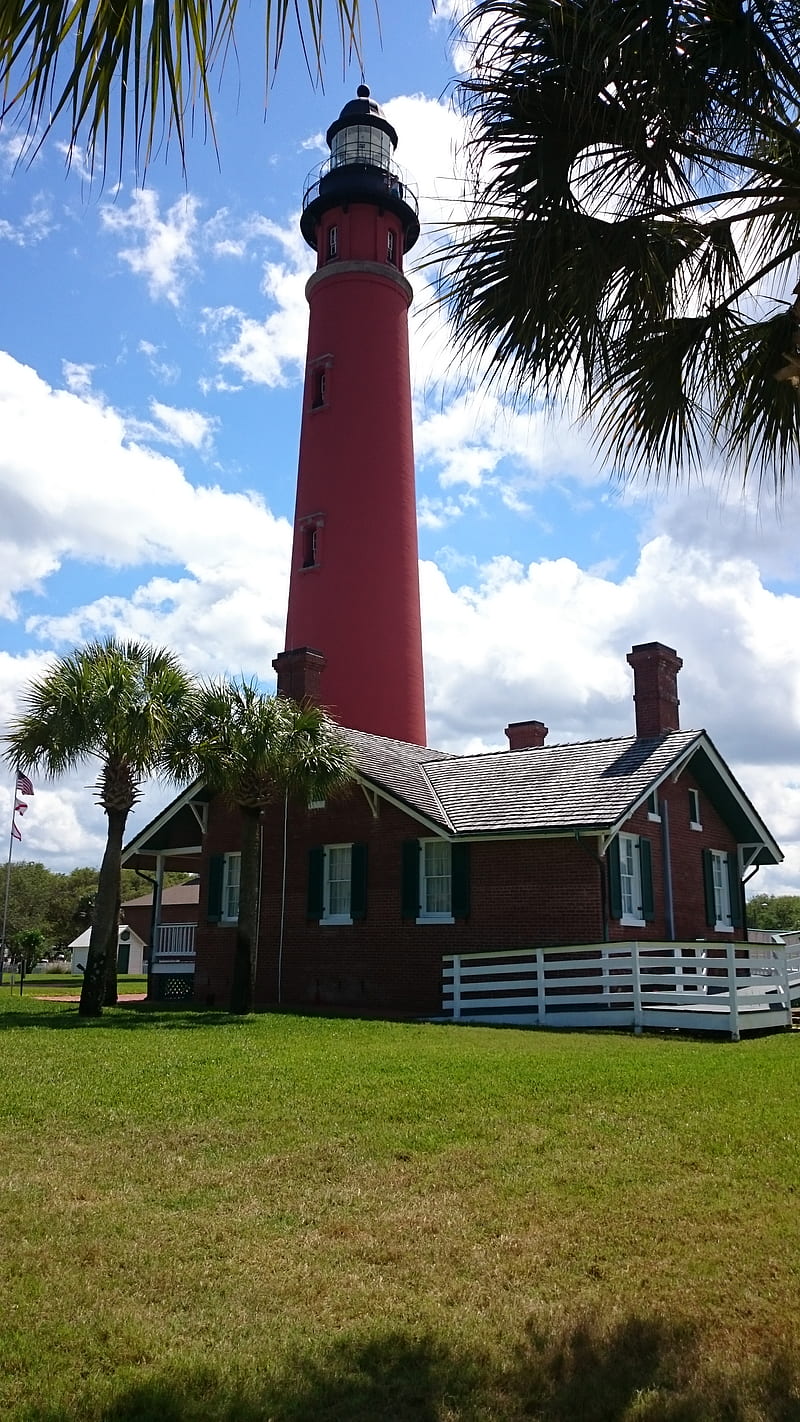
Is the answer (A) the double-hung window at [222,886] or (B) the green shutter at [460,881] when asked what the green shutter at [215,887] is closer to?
(A) the double-hung window at [222,886]

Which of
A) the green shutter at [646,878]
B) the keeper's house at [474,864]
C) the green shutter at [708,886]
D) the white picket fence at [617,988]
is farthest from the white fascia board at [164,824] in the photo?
the green shutter at [708,886]

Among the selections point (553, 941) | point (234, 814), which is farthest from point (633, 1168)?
point (234, 814)

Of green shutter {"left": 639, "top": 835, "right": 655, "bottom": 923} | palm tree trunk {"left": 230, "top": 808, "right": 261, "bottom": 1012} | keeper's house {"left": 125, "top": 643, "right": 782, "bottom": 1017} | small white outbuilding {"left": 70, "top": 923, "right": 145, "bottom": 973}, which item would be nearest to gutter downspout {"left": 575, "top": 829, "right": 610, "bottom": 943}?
keeper's house {"left": 125, "top": 643, "right": 782, "bottom": 1017}

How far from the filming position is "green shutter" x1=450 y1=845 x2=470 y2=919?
1967 cm

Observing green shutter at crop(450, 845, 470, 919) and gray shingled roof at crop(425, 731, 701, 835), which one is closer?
gray shingled roof at crop(425, 731, 701, 835)

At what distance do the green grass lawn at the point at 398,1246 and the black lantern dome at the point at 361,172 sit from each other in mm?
24137

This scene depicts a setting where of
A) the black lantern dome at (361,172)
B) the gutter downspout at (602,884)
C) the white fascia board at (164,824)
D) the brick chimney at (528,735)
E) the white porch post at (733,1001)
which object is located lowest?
the white porch post at (733,1001)

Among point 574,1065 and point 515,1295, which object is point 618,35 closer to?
point 515,1295

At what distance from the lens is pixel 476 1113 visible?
8.65 metres

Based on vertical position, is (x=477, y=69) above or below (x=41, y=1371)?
above

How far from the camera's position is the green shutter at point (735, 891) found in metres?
24.0

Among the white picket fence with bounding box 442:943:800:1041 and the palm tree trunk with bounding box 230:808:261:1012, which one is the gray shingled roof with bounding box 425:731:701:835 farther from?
the palm tree trunk with bounding box 230:808:261:1012

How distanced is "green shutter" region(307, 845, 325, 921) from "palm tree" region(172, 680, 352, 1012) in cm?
267

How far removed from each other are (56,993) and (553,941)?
45.4ft
